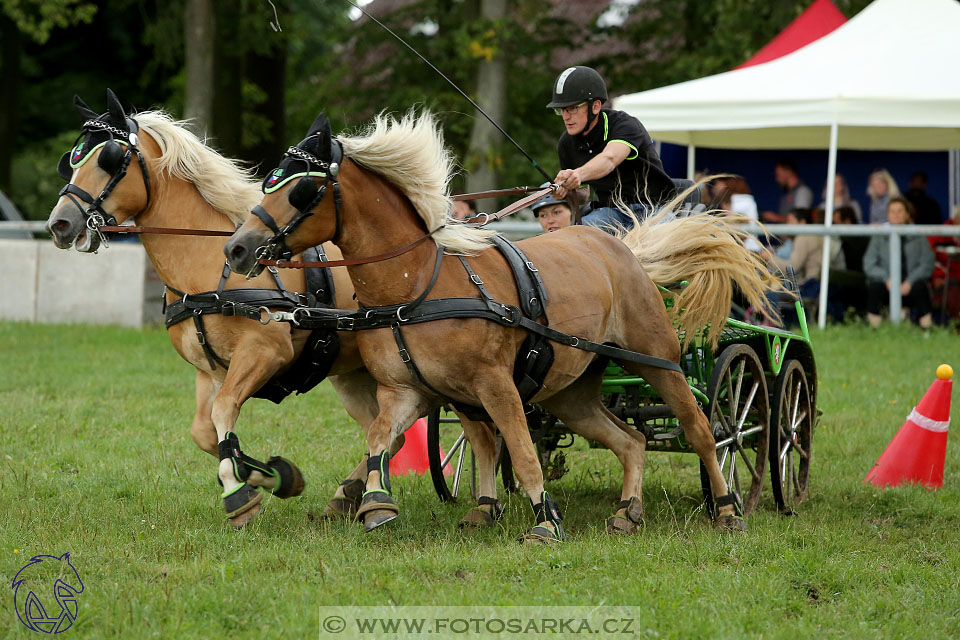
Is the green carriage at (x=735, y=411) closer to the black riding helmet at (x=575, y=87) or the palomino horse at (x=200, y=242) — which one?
the palomino horse at (x=200, y=242)

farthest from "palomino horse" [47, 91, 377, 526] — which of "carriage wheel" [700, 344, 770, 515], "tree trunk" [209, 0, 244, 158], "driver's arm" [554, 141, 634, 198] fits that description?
"tree trunk" [209, 0, 244, 158]

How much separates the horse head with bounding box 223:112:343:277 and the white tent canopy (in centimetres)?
926

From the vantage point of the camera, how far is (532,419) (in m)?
6.25

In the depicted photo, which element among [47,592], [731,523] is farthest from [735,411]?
[47,592]

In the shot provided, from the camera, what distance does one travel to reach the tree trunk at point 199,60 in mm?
15062

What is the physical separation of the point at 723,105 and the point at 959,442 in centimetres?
615

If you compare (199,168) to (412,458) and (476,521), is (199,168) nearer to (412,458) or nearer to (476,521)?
(476,521)

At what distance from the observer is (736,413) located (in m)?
6.37

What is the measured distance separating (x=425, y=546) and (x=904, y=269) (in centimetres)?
946

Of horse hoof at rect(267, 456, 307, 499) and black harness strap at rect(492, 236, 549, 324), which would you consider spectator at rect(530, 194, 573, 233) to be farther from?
horse hoof at rect(267, 456, 307, 499)

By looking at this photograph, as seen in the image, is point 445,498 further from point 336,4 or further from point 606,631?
point 336,4

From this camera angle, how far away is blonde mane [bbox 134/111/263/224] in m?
5.66

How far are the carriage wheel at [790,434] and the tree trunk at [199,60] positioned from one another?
10.2 metres

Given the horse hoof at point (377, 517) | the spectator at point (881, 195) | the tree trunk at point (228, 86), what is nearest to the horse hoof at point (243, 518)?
the horse hoof at point (377, 517)
